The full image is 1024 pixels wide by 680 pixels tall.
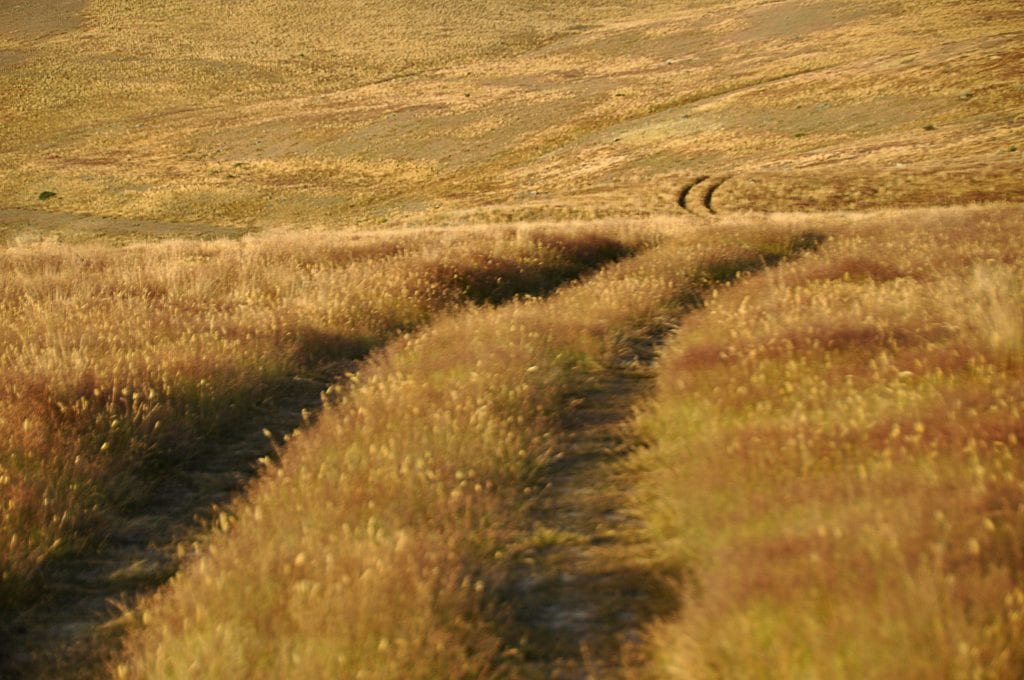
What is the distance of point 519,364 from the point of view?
6352mm

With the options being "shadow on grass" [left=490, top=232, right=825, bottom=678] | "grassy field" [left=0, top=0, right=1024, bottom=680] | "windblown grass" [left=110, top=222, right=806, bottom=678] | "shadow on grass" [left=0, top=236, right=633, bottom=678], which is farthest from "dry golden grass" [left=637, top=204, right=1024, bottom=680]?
"shadow on grass" [left=0, top=236, right=633, bottom=678]

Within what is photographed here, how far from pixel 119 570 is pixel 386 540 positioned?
4.86 ft

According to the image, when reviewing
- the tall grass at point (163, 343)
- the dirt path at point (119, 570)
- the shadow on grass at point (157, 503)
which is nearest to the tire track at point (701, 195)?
the tall grass at point (163, 343)

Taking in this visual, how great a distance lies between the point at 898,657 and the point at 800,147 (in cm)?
4409

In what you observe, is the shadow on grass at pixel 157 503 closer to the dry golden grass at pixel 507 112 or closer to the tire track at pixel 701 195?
the tire track at pixel 701 195

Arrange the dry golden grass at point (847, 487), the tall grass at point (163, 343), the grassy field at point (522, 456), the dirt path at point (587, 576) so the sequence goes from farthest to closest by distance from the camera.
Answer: the tall grass at point (163, 343), the dirt path at point (587, 576), the grassy field at point (522, 456), the dry golden grass at point (847, 487)

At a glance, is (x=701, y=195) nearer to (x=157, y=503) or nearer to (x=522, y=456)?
(x=522, y=456)

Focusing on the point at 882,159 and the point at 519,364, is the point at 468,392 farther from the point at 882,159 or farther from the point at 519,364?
the point at 882,159

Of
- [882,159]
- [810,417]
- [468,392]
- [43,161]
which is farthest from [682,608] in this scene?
[43,161]

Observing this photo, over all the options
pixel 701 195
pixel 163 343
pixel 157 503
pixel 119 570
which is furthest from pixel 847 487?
pixel 701 195

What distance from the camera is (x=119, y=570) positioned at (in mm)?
4234

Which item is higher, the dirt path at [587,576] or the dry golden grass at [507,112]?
the dirt path at [587,576]

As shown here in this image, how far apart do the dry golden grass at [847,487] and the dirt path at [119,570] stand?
87.3 inches

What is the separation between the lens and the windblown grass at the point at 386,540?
10.2 ft
